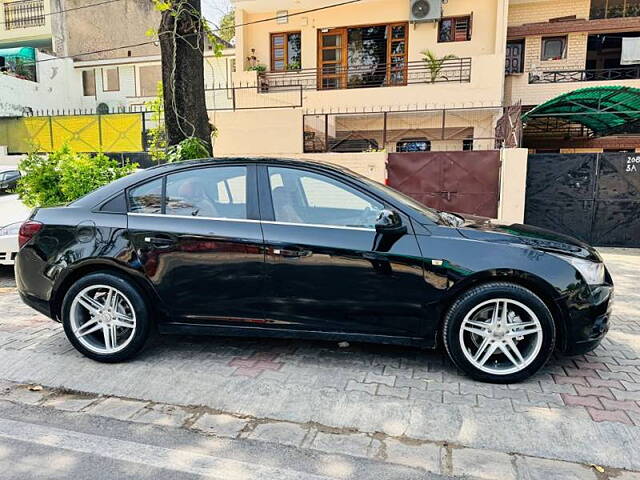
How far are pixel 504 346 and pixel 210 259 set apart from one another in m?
2.22

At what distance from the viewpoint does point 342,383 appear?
11.4 feet

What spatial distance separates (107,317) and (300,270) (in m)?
1.60

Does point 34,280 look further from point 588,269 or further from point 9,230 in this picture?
point 588,269

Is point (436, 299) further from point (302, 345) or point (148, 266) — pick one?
point (148, 266)

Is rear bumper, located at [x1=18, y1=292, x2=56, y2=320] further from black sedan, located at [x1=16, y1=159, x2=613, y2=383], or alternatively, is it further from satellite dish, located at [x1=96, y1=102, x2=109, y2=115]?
satellite dish, located at [x1=96, y1=102, x2=109, y2=115]

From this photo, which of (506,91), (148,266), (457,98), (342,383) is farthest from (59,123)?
(342,383)

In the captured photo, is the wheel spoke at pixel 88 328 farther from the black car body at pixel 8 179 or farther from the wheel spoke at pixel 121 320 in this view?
the black car body at pixel 8 179

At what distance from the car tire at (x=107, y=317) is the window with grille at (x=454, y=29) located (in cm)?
1448

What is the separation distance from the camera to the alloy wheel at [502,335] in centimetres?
338

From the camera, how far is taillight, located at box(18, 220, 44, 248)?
152 inches

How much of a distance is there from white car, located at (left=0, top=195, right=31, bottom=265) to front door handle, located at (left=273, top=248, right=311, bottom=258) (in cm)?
425

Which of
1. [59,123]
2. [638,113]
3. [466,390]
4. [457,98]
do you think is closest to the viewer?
[466,390]

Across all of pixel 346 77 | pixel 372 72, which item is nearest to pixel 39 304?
pixel 346 77

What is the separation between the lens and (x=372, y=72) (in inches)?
625
